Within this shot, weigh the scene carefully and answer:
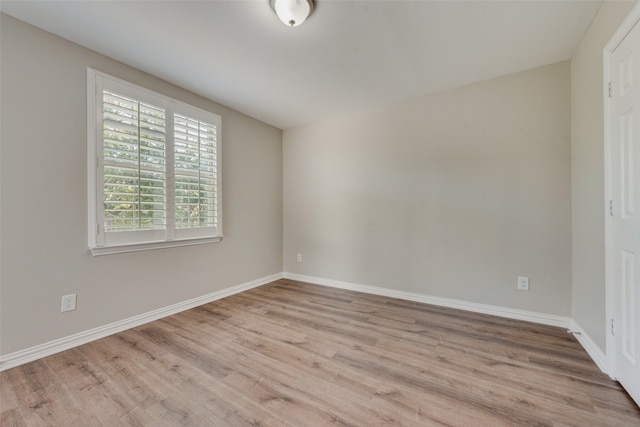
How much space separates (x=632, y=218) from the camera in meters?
1.36

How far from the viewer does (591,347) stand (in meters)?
1.84

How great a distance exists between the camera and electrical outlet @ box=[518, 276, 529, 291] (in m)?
2.43

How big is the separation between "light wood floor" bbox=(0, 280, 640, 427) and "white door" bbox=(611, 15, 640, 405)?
26 centimetres

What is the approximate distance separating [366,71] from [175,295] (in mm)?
2970

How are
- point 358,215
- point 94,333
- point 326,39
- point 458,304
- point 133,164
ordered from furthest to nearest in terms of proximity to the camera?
1. point 358,215
2. point 458,304
3. point 133,164
4. point 94,333
5. point 326,39

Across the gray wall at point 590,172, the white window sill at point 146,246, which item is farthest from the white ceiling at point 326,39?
the white window sill at point 146,246

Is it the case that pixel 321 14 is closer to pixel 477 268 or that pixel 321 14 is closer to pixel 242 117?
pixel 242 117

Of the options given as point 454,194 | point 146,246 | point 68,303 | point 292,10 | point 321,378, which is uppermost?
point 292,10

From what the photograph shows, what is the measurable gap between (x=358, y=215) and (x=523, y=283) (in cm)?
184

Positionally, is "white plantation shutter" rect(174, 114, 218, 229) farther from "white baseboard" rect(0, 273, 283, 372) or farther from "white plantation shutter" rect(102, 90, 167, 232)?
"white baseboard" rect(0, 273, 283, 372)

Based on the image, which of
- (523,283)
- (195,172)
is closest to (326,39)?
(195,172)

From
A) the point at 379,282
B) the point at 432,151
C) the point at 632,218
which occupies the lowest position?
the point at 379,282

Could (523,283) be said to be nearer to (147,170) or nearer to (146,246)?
(146,246)

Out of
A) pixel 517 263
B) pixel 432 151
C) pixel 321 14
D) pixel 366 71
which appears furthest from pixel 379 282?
pixel 321 14
